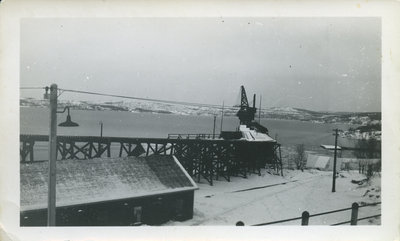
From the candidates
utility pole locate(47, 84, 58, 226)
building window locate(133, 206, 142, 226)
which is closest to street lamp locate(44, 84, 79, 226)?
utility pole locate(47, 84, 58, 226)

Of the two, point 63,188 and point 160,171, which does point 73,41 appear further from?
point 160,171

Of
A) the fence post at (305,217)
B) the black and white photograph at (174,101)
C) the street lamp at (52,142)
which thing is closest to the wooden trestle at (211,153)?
the black and white photograph at (174,101)

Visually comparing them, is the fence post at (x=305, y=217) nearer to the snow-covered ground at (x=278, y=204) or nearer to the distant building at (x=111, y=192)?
the snow-covered ground at (x=278, y=204)

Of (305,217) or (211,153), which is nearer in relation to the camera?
(305,217)

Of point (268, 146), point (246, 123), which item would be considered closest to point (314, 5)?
point (268, 146)

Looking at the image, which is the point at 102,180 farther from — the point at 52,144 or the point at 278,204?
the point at 278,204

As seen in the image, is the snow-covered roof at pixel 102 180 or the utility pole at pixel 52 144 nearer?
the utility pole at pixel 52 144

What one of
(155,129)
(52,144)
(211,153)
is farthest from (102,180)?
(155,129)
